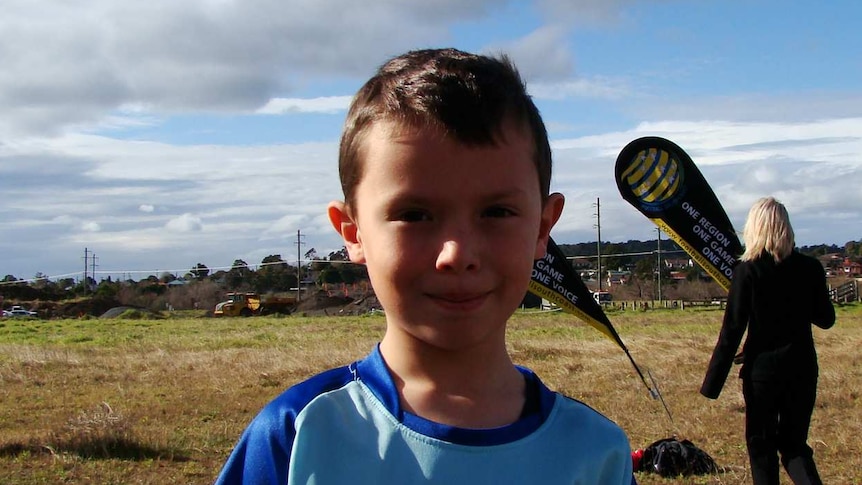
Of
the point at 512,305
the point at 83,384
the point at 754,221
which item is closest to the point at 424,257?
the point at 512,305

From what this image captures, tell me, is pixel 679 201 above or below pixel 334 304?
above

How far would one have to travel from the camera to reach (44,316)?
5050cm

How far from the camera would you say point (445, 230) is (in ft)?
5.22

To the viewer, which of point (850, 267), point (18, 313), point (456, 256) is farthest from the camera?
point (850, 267)

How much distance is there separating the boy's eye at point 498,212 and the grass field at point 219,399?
5198 mm

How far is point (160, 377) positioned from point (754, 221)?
968 cm

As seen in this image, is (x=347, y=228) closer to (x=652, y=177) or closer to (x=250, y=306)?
(x=652, y=177)

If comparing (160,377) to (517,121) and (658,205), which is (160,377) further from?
(517,121)

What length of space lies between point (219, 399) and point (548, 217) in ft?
30.3

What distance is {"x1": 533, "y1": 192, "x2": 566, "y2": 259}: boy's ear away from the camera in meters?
1.87

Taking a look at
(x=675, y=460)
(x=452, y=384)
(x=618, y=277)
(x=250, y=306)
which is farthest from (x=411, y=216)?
(x=618, y=277)

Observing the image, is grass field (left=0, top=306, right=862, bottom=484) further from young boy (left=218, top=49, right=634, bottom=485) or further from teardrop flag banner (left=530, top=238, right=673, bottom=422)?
young boy (left=218, top=49, right=634, bottom=485)

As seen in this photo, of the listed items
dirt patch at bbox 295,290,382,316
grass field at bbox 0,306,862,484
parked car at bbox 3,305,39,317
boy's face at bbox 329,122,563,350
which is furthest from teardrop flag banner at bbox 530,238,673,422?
parked car at bbox 3,305,39,317

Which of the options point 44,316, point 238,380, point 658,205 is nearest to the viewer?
point 658,205
